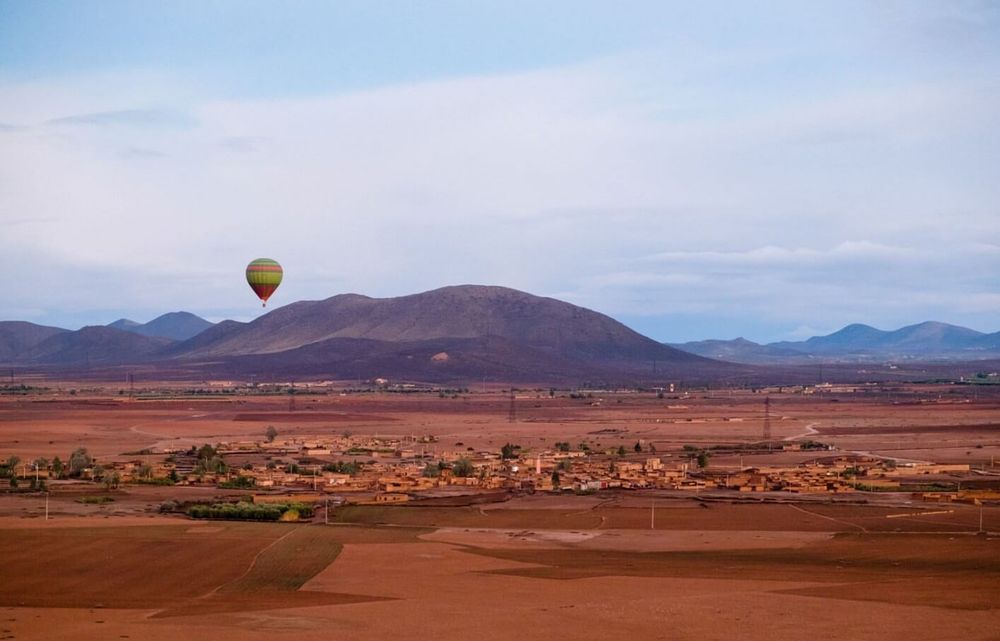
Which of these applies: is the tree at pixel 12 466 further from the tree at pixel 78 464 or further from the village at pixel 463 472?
the tree at pixel 78 464

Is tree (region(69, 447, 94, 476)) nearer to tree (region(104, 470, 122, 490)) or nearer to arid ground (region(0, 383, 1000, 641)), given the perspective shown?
tree (region(104, 470, 122, 490))

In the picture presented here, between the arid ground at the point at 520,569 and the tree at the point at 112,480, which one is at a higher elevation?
the tree at the point at 112,480

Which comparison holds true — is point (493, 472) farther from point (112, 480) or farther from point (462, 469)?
point (112, 480)

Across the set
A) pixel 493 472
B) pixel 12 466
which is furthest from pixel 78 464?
pixel 493 472

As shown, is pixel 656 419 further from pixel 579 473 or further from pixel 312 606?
pixel 312 606

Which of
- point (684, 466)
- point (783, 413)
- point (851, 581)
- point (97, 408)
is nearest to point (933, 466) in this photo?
point (684, 466)

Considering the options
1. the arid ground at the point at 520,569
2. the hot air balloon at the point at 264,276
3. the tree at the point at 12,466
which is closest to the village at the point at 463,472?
the tree at the point at 12,466
